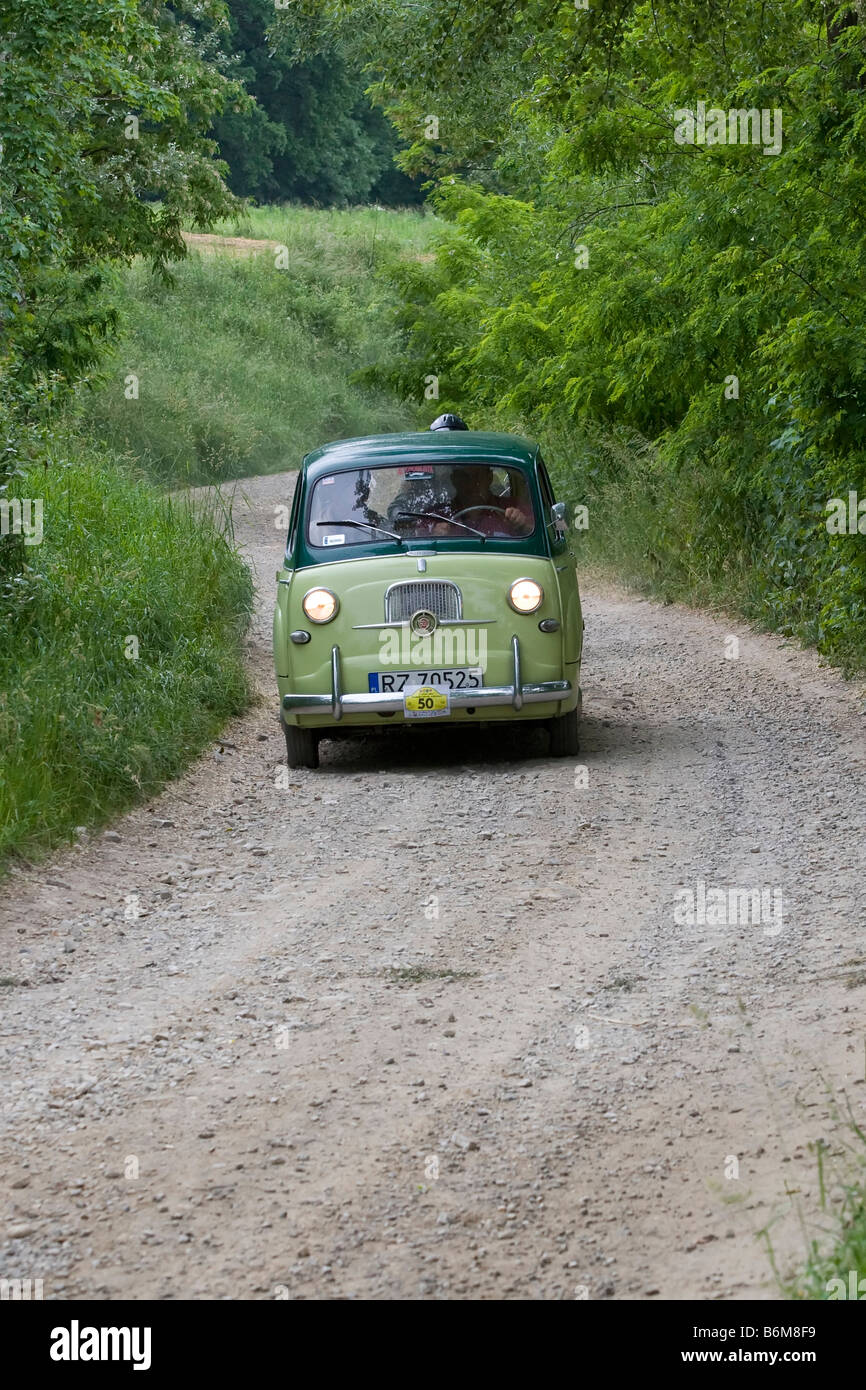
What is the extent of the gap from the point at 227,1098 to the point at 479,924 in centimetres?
190

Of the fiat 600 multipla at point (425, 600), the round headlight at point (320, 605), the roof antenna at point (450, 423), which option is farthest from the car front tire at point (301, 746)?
the roof antenna at point (450, 423)

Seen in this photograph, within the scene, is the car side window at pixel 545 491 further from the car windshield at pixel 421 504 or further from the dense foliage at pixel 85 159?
the dense foliage at pixel 85 159

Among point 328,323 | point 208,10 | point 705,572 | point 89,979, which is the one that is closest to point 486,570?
point 89,979

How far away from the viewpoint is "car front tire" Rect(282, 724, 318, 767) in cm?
957

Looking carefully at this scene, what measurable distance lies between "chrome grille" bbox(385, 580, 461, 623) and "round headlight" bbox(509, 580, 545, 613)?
34 cm

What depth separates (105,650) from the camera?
9.76 meters

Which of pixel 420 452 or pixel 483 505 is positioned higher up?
pixel 420 452

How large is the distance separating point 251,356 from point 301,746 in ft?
101

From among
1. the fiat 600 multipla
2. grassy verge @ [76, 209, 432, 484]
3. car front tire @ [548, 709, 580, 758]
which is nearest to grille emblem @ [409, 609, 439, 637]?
the fiat 600 multipla

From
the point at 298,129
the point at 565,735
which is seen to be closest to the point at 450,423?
the point at 565,735

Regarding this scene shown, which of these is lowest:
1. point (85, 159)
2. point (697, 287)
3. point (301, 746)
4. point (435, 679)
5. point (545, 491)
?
point (301, 746)

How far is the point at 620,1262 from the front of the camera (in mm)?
3477

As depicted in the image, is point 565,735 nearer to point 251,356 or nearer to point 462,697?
point 462,697

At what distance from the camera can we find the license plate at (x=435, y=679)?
913 centimetres
